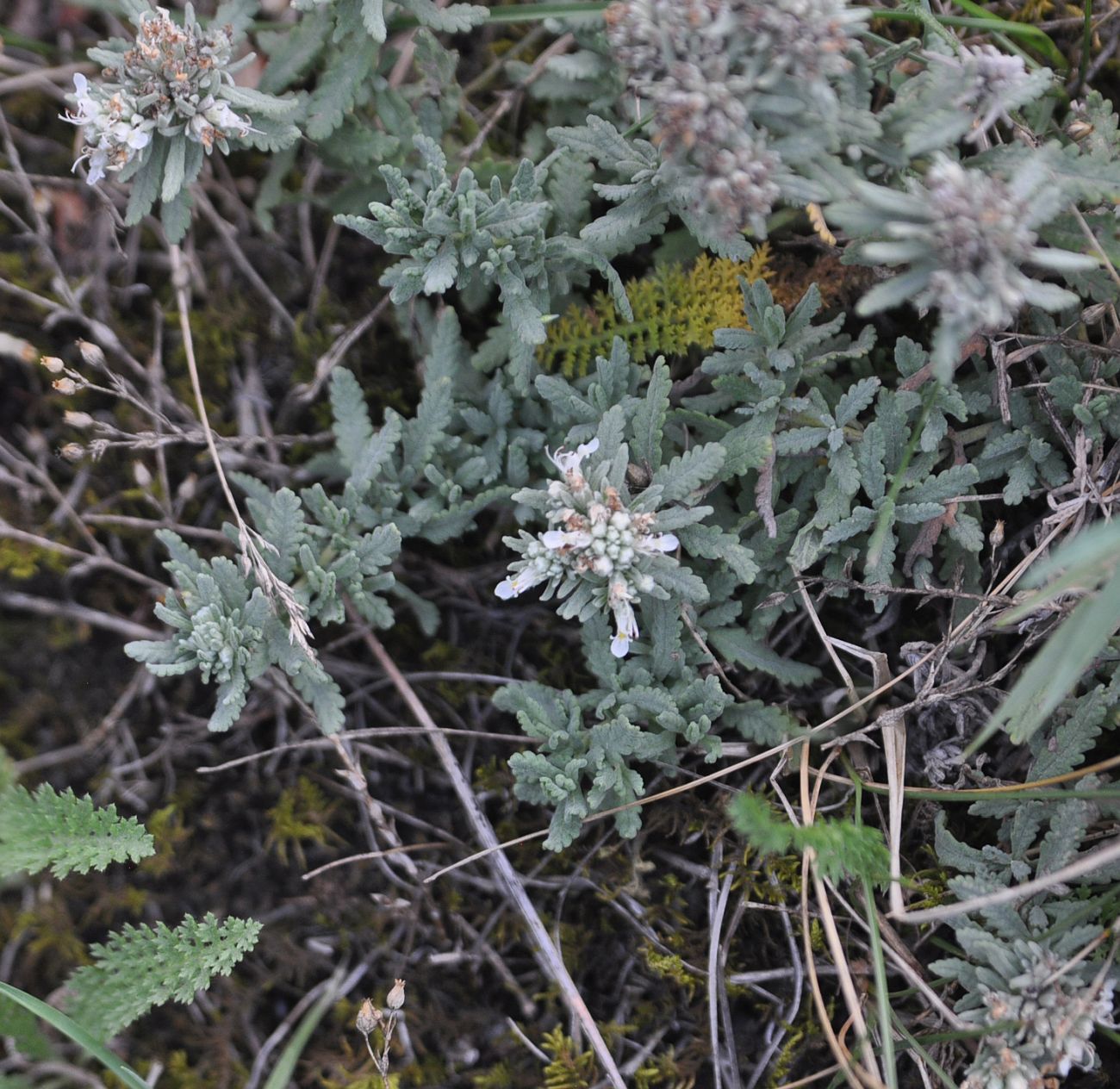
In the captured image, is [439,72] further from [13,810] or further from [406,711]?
[13,810]

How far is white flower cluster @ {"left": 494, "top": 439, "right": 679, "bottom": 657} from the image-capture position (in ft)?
9.37

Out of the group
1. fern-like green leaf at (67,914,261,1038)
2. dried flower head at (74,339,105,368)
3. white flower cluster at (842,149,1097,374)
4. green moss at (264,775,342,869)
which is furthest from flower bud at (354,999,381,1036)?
white flower cluster at (842,149,1097,374)

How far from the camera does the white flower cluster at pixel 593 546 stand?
2855 mm

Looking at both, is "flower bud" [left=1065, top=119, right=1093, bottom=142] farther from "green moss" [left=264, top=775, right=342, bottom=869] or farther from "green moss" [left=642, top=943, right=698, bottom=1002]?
"green moss" [left=264, top=775, right=342, bottom=869]

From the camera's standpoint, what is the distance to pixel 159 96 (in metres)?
3.05

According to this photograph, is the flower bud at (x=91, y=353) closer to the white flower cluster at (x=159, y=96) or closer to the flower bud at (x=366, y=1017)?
the white flower cluster at (x=159, y=96)

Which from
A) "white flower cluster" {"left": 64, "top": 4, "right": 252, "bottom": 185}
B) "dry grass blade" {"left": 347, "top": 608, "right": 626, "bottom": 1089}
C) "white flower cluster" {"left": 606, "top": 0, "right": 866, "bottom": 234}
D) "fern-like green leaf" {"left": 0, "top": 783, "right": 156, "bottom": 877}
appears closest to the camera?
Answer: "white flower cluster" {"left": 606, "top": 0, "right": 866, "bottom": 234}

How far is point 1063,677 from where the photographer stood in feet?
7.84

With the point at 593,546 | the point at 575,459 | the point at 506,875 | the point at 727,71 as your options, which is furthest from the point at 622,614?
the point at 727,71

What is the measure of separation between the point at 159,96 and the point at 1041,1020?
12.3 feet

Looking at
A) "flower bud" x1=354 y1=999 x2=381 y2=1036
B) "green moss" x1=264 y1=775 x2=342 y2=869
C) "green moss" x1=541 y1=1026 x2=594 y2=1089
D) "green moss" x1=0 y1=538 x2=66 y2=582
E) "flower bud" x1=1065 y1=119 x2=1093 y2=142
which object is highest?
"flower bud" x1=1065 y1=119 x2=1093 y2=142

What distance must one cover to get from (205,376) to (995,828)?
11.5 feet

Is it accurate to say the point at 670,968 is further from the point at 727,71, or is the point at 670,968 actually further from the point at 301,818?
the point at 727,71

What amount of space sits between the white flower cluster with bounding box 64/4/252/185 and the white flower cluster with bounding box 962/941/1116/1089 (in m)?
3.44
